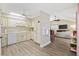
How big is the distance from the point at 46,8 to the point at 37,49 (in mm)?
933

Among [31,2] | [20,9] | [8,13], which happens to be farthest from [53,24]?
[8,13]

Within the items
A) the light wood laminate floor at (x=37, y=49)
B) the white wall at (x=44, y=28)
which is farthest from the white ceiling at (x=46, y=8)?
the light wood laminate floor at (x=37, y=49)

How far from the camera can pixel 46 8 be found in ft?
6.38

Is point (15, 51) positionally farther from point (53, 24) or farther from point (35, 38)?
point (53, 24)

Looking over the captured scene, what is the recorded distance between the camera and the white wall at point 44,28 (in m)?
1.88

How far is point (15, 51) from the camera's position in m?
1.84

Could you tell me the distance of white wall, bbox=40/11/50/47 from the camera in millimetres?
1882

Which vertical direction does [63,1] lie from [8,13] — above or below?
above

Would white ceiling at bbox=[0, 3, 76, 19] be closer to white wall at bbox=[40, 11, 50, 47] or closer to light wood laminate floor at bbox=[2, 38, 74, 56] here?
white wall at bbox=[40, 11, 50, 47]

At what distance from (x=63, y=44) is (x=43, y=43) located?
1.56 ft

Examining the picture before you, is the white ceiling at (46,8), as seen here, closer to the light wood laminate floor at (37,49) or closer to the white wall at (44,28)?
the white wall at (44,28)

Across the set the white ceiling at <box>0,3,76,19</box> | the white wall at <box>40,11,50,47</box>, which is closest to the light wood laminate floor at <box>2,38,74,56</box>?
the white wall at <box>40,11,50,47</box>

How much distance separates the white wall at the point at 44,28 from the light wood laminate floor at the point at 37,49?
0.14 metres

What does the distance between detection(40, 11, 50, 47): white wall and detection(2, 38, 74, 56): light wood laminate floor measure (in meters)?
0.14
